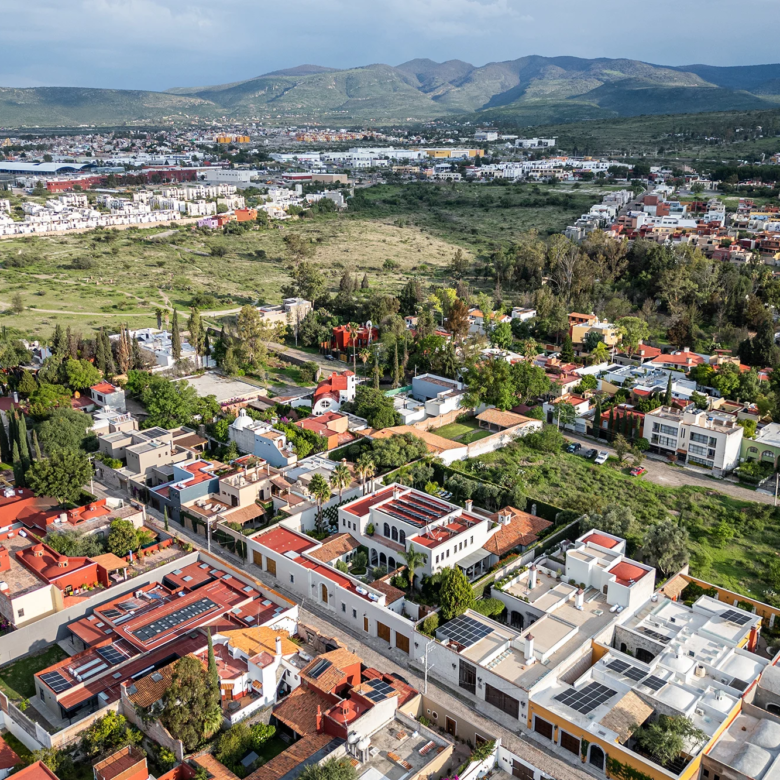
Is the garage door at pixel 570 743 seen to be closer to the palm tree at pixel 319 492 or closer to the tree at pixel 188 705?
the tree at pixel 188 705

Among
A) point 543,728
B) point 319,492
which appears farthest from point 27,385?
point 543,728

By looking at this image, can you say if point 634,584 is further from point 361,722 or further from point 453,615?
point 361,722

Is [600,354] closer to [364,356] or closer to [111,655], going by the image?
[364,356]

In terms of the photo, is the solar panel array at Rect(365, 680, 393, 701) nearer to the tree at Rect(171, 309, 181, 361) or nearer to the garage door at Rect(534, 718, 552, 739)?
the garage door at Rect(534, 718, 552, 739)

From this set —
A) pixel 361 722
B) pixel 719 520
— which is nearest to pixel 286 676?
pixel 361 722

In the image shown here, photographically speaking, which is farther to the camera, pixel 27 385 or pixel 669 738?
pixel 27 385
